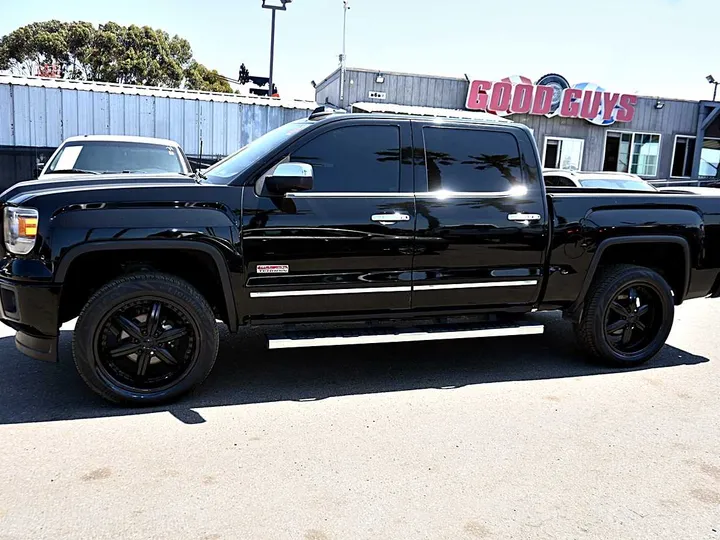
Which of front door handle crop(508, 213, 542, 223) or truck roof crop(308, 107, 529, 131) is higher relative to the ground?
truck roof crop(308, 107, 529, 131)

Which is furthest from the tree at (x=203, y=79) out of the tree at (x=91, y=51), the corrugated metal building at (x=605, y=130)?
the corrugated metal building at (x=605, y=130)

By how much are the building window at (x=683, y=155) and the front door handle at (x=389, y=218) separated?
23.6 meters

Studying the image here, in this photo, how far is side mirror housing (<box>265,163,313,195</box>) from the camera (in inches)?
162

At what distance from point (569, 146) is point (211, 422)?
2192cm

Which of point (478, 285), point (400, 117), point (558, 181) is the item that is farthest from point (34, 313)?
point (558, 181)

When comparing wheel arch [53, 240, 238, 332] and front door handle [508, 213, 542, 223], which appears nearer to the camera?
wheel arch [53, 240, 238, 332]

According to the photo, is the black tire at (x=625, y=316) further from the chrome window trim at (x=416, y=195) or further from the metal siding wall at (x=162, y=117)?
the metal siding wall at (x=162, y=117)

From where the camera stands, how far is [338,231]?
171 inches

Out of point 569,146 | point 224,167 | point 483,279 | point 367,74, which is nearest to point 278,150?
point 224,167

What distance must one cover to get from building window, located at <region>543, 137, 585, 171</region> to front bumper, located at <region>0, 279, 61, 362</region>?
846 inches

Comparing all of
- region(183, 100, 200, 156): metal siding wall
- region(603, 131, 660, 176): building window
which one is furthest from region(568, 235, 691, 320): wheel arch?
region(603, 131, 660, 176): building window

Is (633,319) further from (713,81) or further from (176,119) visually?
(713,81)

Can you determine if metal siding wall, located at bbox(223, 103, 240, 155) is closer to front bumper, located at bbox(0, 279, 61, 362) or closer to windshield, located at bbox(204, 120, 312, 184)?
windshield, located at bbox(204, 120, 312, 184)

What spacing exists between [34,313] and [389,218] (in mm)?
2384
